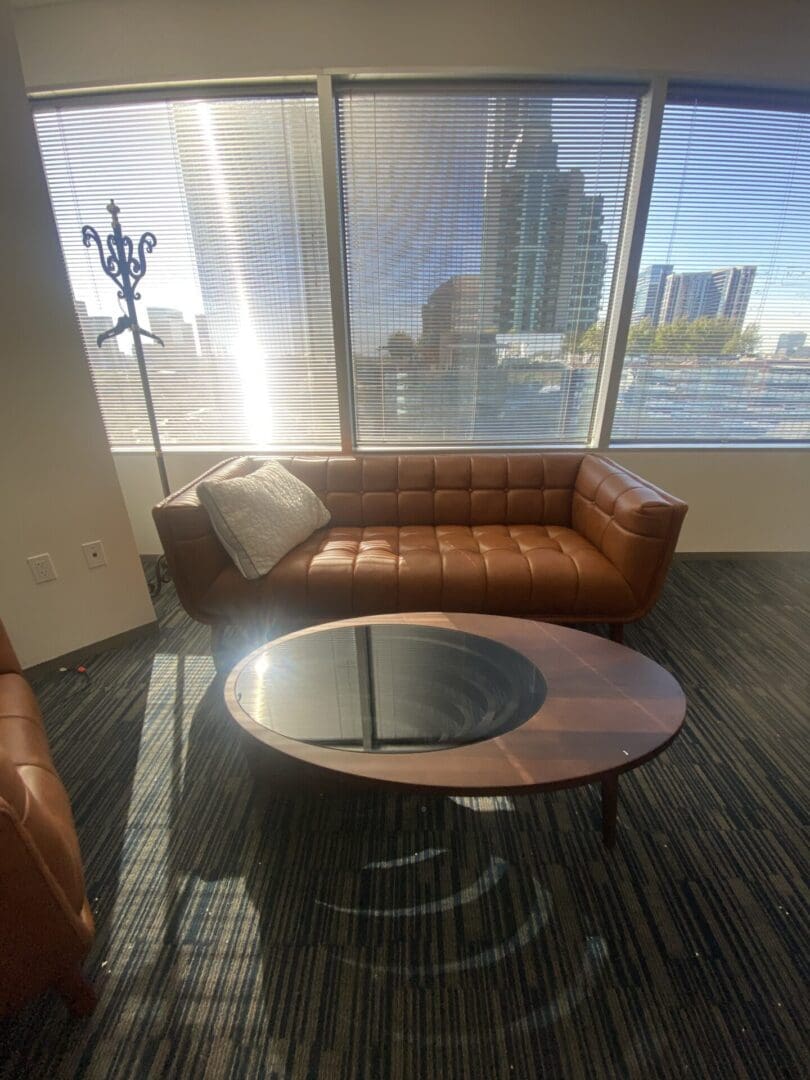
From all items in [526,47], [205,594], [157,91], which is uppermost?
[526,47]

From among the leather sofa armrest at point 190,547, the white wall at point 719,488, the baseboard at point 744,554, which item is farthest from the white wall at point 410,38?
the baseboard at point 744,554

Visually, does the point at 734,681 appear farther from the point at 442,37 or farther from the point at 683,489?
the point at 442,37

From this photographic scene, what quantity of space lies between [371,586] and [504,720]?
34.2 inches

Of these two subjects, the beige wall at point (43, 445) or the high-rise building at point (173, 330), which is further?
the high-rise building at point (173, 330)

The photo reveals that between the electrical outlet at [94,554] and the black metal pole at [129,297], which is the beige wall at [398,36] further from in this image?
the electrical outlet at [94,554]

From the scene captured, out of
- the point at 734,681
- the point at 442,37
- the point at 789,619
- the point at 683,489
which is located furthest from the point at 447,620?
the point at 442,37

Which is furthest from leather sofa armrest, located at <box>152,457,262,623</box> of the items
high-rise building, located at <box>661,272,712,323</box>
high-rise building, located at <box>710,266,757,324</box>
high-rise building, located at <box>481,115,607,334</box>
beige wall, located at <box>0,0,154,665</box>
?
high-rise building, located at <box>710,266,757,324</box>

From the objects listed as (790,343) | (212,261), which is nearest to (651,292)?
(790,343)

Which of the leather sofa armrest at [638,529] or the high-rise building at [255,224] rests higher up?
the high-rise building at [255,224]

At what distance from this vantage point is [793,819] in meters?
1.28

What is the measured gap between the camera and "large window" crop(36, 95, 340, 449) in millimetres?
2240

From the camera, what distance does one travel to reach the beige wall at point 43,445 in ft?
Answer: 5.13

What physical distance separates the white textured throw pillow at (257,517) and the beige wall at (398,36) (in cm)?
196

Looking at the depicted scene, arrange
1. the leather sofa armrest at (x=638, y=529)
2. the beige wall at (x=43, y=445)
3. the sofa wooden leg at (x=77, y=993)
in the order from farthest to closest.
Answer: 1. the leather sofa armrest at (x=638, y=529)
2. the beige wall at (x=43, y=445)
3. the sofa wooden leg at (x=77, y=993)
